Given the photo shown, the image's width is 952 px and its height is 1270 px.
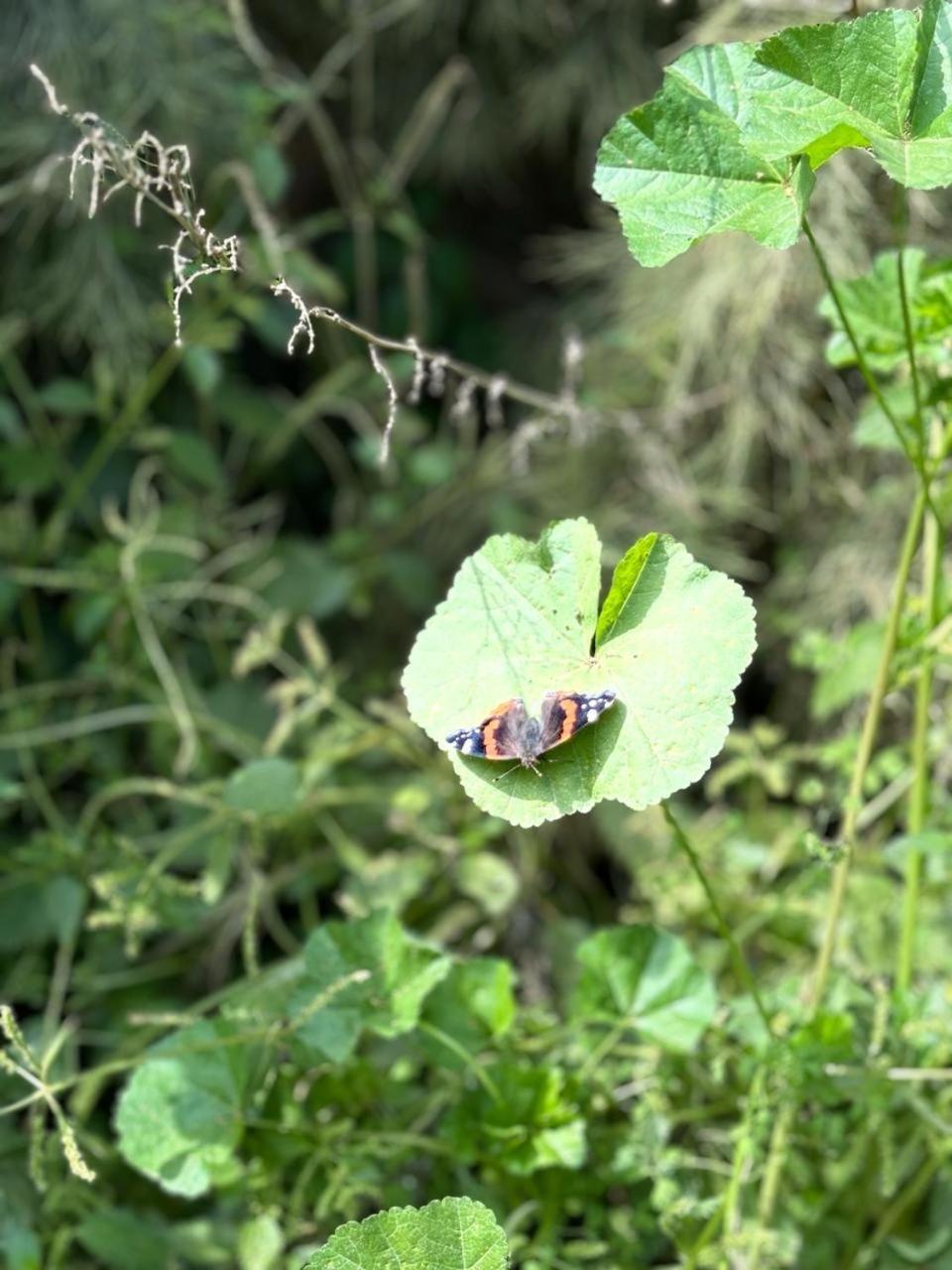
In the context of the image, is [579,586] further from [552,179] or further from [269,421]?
[552,179]

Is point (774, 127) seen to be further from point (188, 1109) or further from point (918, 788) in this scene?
point (188, 1109)

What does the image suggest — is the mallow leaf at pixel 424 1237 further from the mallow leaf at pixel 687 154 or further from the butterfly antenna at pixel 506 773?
the mallow leaf at pixel 687 154

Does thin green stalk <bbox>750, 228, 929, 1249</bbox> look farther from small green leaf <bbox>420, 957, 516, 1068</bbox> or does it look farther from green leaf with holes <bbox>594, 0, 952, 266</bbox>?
small green leaf <bbox>420, 957, 516, 1068</bbox>

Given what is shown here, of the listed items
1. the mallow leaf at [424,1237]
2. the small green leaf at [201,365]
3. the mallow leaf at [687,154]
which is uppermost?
the mallow leaf at [687,154]

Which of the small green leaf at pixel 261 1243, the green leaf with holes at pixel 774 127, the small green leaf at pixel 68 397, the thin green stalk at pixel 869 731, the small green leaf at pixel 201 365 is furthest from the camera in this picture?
the small green leaf at pixel 68 397

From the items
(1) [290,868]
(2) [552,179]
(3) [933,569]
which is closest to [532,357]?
(2) [552,179]

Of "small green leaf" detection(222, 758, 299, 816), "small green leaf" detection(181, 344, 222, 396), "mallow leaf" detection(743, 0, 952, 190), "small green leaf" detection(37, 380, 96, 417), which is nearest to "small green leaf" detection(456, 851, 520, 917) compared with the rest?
"small green leaf" detection(222, 758, 299, 816)

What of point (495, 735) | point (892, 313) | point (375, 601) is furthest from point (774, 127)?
point (375, 601)

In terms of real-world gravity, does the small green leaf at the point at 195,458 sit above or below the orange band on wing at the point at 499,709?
below

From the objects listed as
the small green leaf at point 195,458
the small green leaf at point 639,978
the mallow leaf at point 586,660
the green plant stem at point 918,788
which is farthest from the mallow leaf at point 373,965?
the small green leaf at point 195,458
